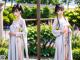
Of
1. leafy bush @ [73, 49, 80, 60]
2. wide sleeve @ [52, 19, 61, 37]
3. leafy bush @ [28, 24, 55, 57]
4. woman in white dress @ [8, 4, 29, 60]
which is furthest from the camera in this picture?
leafy bush @ [28, 24, 55, 57]

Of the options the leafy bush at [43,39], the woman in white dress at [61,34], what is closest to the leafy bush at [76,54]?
the leafy bush at [43,39]

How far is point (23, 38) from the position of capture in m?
6.92

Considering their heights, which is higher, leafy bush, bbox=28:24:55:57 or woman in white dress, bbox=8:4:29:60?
woman in white dress, bbox=8:4:29:60

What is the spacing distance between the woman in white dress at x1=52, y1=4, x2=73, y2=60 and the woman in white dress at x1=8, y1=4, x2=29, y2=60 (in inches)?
23.8

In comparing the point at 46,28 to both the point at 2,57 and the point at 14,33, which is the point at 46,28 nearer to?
the point at 2,57

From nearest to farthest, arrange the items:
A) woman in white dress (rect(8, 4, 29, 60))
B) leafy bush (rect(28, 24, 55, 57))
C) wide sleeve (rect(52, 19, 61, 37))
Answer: wide sleeve (rect(52, 19, 61, 37)) → woman in white dress (rect(8, 4, 29, 60)) → leafy bush (rect(28, 24, 55, 57))

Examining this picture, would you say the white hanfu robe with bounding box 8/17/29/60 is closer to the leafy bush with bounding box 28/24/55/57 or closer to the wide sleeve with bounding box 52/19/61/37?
the wide sleeve with bounding box 52/19/61/37

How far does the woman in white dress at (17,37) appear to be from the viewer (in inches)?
271

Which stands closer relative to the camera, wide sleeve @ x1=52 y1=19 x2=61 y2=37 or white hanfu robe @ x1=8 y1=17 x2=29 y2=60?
wide sleeve @ x1=52 y1=19 x2=61 y2=37

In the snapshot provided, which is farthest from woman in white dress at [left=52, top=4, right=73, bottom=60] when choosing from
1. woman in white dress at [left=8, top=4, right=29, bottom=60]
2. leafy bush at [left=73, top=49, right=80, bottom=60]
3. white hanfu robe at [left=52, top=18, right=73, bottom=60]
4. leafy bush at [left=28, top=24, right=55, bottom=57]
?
leafy bush at [left=28, top=24, right=55, bottom=57]

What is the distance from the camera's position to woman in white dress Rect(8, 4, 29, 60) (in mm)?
6871

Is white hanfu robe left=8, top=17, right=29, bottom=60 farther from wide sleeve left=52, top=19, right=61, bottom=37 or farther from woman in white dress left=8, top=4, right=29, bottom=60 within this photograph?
wide sleeve left=52, top=19, right=61, bottom=37

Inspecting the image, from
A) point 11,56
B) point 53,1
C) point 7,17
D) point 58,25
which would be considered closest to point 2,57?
point 11,56

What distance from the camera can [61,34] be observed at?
681cm
